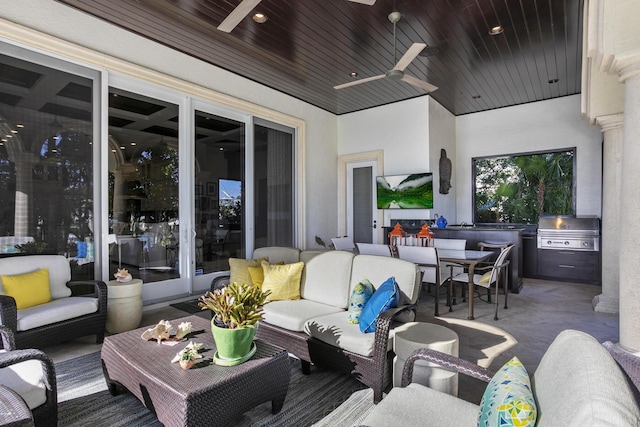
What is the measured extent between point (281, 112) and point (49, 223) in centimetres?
384

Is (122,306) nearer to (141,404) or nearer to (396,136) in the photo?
(141,404)

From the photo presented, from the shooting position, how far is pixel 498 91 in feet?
20.1

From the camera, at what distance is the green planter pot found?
1913 mm

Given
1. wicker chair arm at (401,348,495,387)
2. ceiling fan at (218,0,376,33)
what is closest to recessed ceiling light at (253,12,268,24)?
ceiling fan at (218,0,376,33)

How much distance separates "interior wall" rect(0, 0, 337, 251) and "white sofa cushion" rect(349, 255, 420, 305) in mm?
3494

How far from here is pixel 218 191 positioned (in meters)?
5.20

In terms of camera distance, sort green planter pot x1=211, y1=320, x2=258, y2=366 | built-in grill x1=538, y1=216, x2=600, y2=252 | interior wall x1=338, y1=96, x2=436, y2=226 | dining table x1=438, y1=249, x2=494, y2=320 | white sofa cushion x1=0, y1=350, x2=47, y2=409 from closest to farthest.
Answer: white sofa cushion x1=0, y1=350, x2=47, y2=409, green planter pot x1=211, y1=320, x2=258, y2=366, dining table x1=438, y1=249, x2=494, y2=320, built-in grill x1=538, y1=216, x2=600, y2=252, interior wall x1=338, y1=96, x2=436, y2=226

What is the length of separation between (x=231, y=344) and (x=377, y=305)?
3.32ft

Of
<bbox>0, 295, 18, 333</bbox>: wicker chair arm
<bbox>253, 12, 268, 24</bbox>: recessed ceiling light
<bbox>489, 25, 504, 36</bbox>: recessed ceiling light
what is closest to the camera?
<bbox>0, 295, 18, 333</bbox>: wicker chair arm

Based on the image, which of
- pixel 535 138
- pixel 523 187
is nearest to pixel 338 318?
pixel 523 187

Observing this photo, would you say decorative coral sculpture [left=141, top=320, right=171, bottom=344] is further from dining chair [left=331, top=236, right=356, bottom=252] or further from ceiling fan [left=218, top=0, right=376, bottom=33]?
dining chair [left=331, top=236, right=356, bottom=252]

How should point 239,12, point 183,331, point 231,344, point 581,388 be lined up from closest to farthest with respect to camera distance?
point 581,388, point 231,344, point 183,331, point 239,12

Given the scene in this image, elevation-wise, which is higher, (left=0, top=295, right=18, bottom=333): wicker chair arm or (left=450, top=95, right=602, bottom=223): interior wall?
→ (left=450, top=95, right=602, bottom=223): interior wall

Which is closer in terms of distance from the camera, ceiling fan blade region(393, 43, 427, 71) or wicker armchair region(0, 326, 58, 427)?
wicker armchair region(0, 326, 58, 427)
